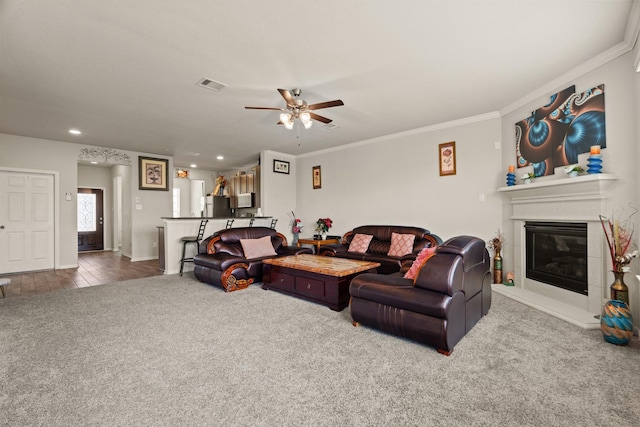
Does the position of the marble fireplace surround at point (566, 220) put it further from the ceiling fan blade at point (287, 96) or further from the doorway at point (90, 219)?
the doorway at point (90, 219)

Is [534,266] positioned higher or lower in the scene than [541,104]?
lower

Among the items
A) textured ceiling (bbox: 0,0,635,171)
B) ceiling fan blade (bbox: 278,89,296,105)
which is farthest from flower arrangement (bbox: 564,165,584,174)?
ceiling fan blade (bbox: 278,89,296,105)

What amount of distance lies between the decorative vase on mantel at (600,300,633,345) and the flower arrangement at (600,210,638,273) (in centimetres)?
35

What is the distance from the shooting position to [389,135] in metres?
5.73

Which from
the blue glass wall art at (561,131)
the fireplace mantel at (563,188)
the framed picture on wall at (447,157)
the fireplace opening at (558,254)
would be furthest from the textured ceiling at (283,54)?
the fireplace opening at (558,254)

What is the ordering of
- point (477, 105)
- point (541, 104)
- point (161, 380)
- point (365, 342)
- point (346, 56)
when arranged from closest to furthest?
point (161, 380) → point (365, 342) → point (346, 56) → point (541, 104) → point (477, 105)

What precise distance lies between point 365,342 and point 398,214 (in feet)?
11.6

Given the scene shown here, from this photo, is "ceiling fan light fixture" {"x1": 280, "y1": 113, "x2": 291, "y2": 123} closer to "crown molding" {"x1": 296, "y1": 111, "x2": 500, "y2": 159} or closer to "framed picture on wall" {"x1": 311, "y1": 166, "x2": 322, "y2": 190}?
"crown molding" {"x1": 296, "y1": 111, "x2": 500, "y2": 159}

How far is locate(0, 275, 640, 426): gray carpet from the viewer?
5.20 ft

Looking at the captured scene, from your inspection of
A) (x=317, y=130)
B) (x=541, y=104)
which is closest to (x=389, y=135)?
(x=317, y=130)

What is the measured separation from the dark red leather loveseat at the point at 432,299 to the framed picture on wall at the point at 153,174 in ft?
21.1

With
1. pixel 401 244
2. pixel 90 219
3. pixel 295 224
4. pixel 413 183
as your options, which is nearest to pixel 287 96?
pixel 401 244

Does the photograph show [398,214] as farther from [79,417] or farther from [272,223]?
[79,417]

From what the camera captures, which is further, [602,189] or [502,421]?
[602,189]
